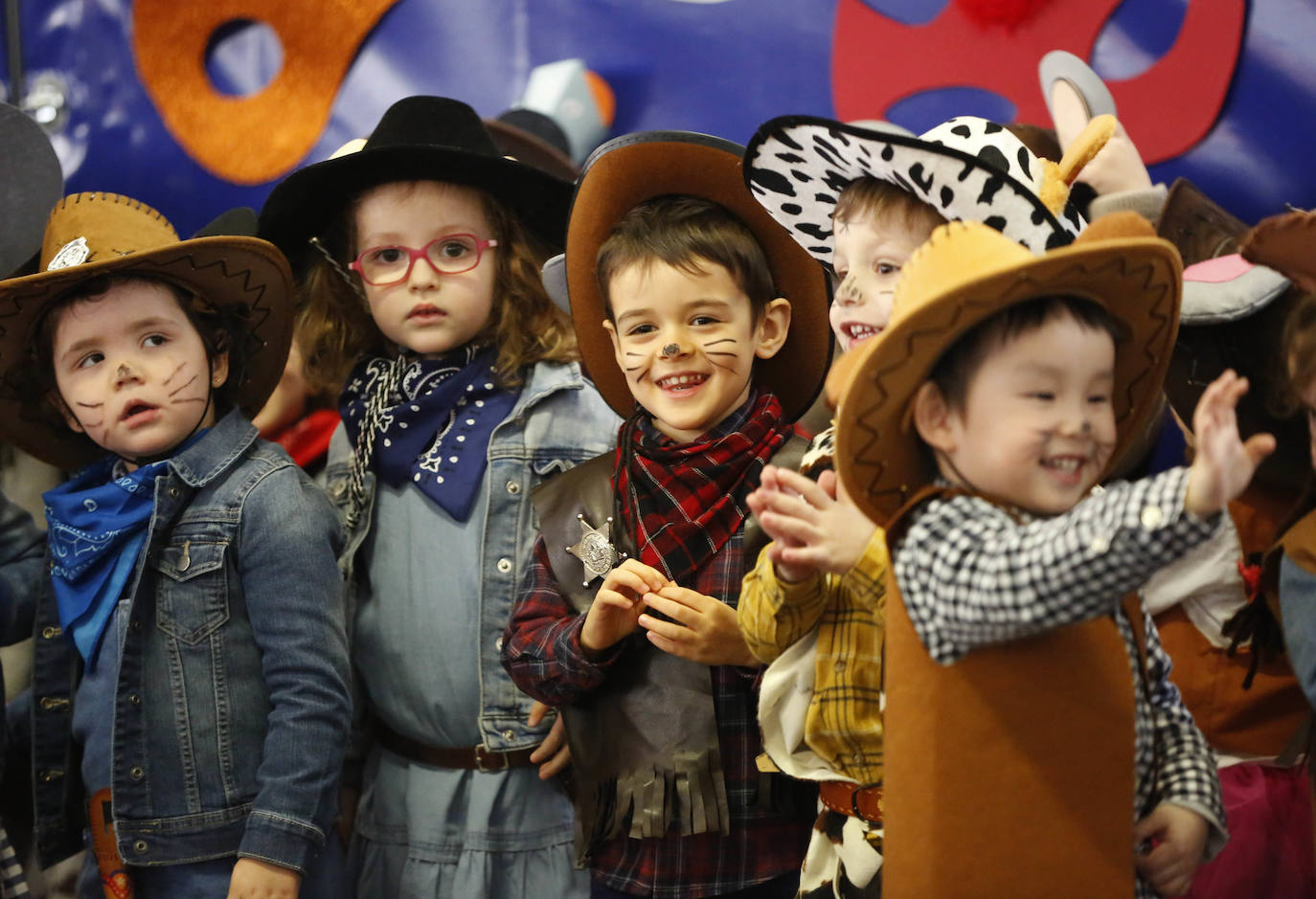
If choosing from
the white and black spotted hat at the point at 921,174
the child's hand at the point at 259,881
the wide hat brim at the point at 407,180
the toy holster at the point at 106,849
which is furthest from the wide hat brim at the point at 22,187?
the white and black spotted hat at the point at 921,174

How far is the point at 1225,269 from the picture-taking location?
1.94 m

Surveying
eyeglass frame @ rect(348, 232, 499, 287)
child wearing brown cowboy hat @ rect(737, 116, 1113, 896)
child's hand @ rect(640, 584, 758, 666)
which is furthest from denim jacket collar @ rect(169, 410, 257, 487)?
child wearing brown cowboy hat @ rect(737, 116, 1113, 896)

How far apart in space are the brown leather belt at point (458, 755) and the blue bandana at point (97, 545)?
0.56 meters

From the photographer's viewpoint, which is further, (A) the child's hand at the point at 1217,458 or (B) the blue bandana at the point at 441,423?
(B) the blue bandana at the point at 441,423

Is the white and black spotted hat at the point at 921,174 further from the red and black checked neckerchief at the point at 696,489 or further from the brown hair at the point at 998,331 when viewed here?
the red and black checked neckerchief at the point at 696,489

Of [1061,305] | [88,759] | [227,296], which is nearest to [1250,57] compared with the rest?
[1061,305]

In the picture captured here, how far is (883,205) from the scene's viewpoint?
1.68m

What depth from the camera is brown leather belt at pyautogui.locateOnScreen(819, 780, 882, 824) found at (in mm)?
1632

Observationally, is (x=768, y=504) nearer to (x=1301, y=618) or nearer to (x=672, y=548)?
(x=672, y=548)

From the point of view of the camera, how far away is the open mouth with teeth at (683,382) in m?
1.92

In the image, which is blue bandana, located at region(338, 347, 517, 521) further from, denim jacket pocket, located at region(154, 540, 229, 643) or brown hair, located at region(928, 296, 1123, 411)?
brown hair, located at region(928, 296, 1123, 411)

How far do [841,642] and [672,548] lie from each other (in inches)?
13.6

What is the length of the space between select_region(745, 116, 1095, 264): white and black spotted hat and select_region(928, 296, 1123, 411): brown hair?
174mm

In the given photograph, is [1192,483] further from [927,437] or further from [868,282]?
[868,282]
